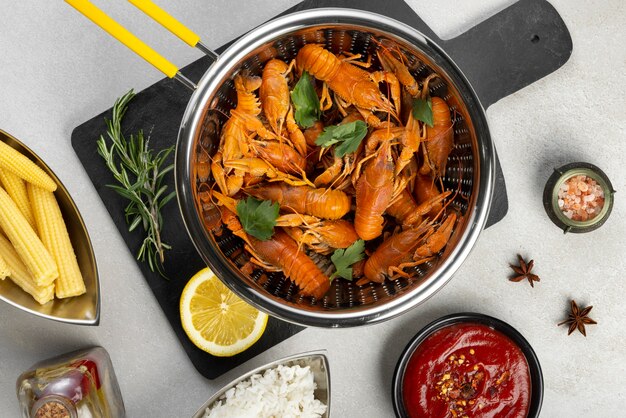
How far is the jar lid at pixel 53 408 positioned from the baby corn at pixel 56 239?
381mm

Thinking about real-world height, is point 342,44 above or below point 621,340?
above

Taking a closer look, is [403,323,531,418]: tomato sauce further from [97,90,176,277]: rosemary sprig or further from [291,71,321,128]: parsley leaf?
[97,90,176,277]: rosemary sprig

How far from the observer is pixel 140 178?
238 cm

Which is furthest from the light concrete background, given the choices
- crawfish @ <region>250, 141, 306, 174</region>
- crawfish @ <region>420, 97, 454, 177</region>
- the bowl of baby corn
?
crawfish @ <region>250, 141, 306, 174</region>

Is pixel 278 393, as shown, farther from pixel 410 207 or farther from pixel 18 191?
pixel 18 191

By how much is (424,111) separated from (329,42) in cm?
40

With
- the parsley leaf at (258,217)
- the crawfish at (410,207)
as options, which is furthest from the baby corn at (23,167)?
the crawfish at (410,207)

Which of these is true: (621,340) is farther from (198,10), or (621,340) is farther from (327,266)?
(198,10)

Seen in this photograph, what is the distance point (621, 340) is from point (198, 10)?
2.24 meters

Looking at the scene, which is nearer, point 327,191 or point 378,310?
point 378,310

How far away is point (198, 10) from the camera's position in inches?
97.5

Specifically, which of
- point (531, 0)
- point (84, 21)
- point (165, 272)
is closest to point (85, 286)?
point (165, 272)

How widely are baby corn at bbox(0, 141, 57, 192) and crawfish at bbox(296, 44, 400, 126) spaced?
3.33 feet

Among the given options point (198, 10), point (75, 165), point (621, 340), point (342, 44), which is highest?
point (198, 10)
